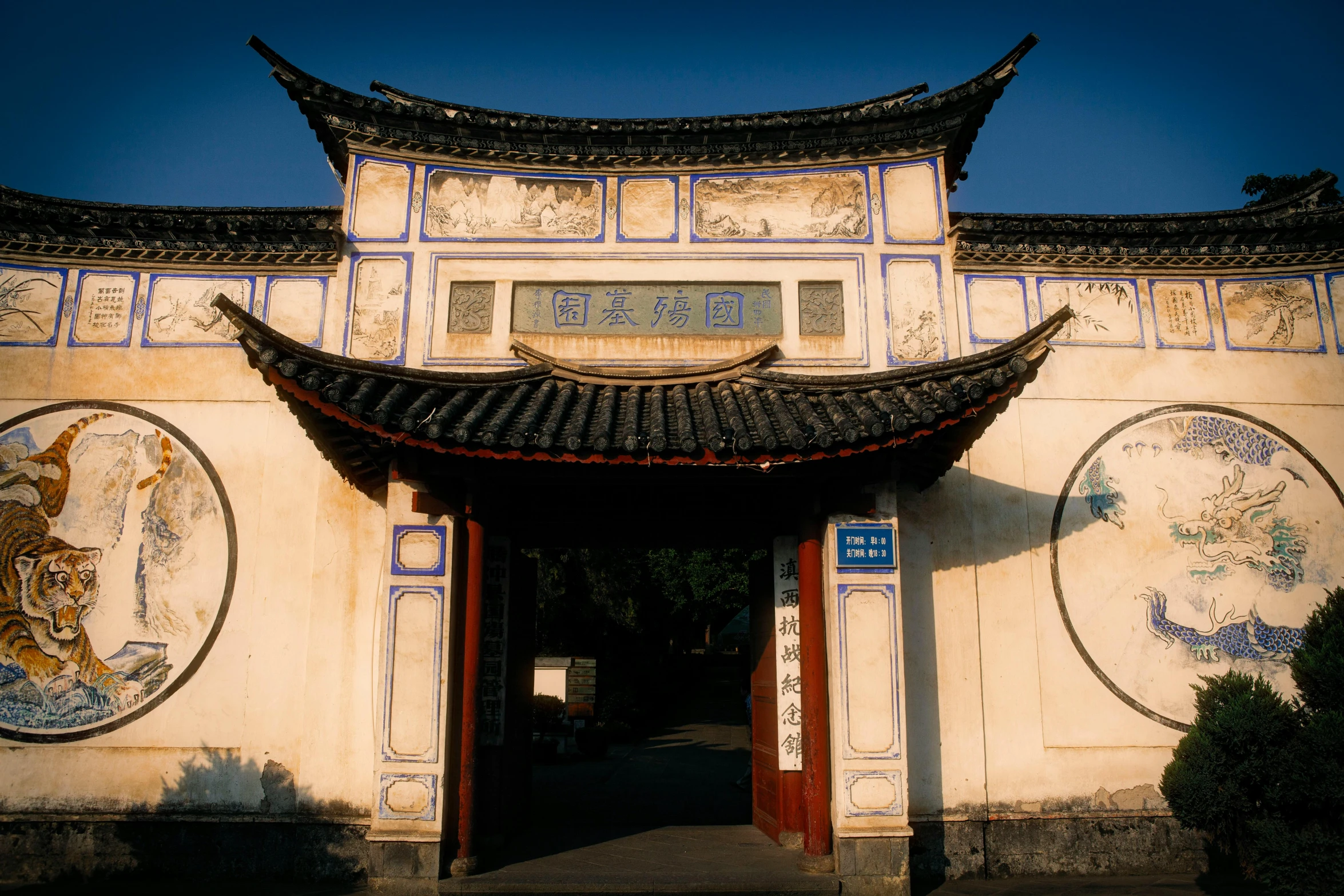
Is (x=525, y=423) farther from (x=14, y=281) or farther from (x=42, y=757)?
(x=14, y=281)

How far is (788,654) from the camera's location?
328 inches

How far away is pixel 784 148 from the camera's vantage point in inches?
381

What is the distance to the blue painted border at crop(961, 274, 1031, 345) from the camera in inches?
364

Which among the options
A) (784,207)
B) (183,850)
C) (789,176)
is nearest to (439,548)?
(183,850)

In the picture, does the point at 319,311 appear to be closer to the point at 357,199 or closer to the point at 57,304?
the point at 357,199

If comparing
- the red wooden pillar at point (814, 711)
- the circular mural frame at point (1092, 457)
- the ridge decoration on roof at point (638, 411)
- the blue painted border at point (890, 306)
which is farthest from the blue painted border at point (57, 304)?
the circular mural frame at point (1092, 457)

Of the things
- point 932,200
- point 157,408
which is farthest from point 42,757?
point 932,200

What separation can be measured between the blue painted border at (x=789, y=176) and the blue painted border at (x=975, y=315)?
118 cm

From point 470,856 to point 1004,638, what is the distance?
5444 millimetres

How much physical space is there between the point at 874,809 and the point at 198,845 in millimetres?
6241

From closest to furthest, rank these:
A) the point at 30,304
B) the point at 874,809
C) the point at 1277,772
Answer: the point at 1277,772 → the point at 874,809 → the point at 30,304

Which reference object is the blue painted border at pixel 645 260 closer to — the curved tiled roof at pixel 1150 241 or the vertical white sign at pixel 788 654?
the curved tiled roof at pixel 1150 241

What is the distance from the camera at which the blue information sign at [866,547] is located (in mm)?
7675

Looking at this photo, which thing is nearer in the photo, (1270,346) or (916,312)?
(916,312)
